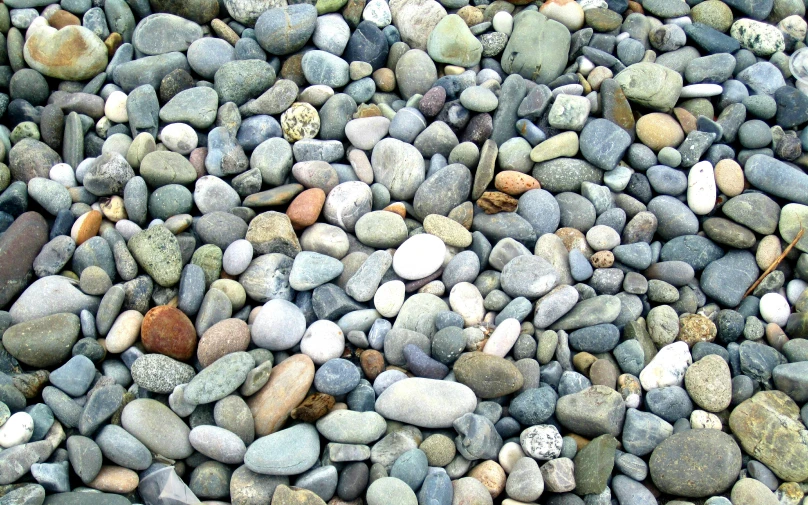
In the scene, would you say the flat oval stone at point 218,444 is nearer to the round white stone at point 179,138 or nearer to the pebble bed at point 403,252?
the pebble bed at point 403,252

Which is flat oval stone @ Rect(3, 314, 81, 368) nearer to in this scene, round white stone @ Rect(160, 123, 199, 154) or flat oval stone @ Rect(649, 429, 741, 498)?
round white stone @ Rect(160, 123, 199, 154)

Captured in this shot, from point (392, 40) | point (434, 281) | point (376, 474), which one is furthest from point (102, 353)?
point (392, 40)

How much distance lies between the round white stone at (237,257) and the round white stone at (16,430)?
973mm

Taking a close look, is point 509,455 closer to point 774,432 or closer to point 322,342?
point 322,342

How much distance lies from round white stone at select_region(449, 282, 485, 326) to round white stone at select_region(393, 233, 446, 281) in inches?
6.2

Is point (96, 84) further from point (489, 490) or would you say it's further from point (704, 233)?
point (704, 233)

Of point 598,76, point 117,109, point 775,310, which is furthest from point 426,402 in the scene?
point 117,109

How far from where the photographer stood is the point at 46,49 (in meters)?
3.42

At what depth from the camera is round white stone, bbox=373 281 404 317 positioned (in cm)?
277

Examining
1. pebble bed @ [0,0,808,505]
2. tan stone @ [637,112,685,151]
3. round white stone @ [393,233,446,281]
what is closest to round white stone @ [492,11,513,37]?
pebble bed @ [0,0,808,505]

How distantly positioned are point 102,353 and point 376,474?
4.05 ft

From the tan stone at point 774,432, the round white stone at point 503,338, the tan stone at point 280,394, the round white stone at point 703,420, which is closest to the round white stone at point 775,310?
the tan stone at point 774,432

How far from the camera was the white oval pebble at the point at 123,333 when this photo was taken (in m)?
2.55

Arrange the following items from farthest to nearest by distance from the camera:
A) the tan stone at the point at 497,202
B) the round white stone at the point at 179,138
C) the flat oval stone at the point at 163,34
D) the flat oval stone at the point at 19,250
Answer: the flat oval stone at the point at 163,34, the round white stone at the point at 179,138, the tan stone at the point at 497,202, the flat oval stone at the point at 19,250
